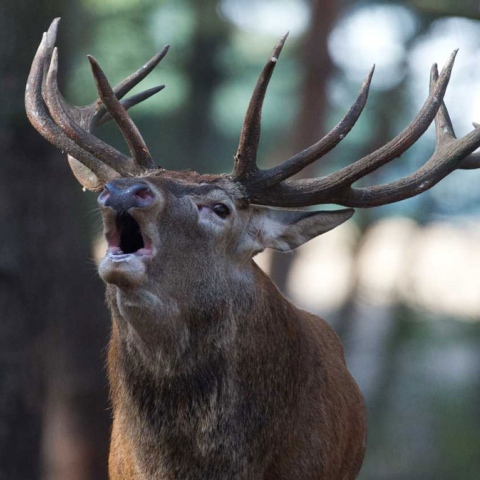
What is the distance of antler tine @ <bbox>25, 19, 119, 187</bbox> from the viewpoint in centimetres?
509

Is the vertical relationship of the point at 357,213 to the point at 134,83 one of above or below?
below

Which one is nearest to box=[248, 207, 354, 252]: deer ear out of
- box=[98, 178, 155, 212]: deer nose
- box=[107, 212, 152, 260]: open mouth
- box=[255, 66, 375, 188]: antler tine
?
box=[255, 66, 375, 188]: antler tine

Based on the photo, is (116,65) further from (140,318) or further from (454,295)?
(140,318)

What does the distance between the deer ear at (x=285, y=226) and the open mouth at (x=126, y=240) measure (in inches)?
27.1

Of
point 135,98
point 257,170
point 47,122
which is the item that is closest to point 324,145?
point 257,170

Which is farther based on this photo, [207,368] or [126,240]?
[207,368]

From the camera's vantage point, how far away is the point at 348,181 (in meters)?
4.89

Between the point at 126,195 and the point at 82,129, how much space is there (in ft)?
3.21

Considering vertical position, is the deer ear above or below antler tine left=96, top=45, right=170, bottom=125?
below

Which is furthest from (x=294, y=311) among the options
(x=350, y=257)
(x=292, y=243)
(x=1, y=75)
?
(x=350, y=257)

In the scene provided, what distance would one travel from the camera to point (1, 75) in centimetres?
771

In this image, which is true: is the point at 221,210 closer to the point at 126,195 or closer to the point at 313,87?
the point at 126,195

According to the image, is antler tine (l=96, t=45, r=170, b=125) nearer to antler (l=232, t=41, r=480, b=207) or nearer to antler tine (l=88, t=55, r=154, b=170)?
antler tine (l=88, t=55, r=154, b=170)

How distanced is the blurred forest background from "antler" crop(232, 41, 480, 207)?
4.44 metres
